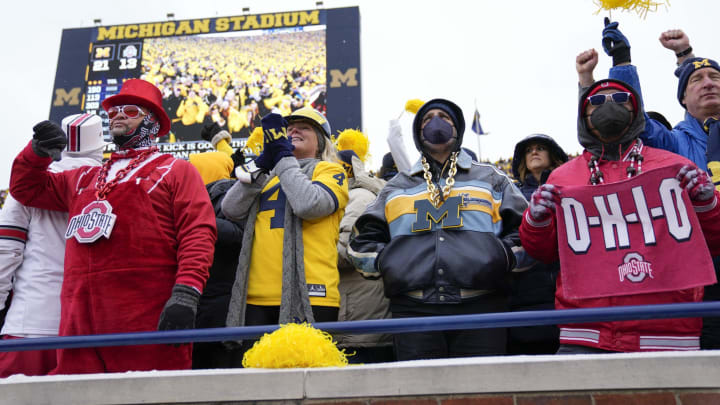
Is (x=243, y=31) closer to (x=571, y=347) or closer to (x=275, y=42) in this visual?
(x=275, y=42)

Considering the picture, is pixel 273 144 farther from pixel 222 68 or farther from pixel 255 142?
pixel 222 68

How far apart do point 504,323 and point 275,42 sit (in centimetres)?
1772

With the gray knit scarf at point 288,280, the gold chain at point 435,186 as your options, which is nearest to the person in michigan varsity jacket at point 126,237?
the gray knit scarf at point 288,280

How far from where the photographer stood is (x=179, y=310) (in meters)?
2.44

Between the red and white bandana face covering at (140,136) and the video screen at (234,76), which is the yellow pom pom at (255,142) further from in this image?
the video screen at (234,76)

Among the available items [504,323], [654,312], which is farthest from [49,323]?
[654,312]

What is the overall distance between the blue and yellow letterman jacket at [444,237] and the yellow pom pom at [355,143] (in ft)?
6.37

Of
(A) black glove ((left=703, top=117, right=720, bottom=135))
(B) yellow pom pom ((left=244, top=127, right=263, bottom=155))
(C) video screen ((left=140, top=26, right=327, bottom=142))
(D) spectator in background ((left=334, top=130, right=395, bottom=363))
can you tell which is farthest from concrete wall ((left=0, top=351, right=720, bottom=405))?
(C) video screen ((left=140, top=26, right=327, bottom=142))

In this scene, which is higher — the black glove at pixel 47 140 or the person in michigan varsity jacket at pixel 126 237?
the black glove at pixel 47 140

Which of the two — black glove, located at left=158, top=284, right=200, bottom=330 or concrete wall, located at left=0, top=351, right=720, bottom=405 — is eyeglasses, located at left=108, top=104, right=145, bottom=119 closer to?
black glove, located at left=158, top=284, right=200, bottom=330

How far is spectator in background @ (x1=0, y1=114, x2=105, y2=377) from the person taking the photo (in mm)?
2744

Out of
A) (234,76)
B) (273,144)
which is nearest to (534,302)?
(273,144)

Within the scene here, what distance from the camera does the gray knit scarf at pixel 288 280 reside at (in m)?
2.88

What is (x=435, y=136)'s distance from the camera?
3.20m
